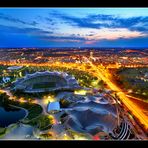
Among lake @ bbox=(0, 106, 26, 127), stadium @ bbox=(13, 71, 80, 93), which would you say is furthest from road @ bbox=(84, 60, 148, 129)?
lake @ bbox=(0, 106, 26, 127)

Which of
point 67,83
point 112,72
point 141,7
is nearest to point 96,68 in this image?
point 112,72

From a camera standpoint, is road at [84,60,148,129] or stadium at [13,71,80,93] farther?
stadium at [13,71,80,93]

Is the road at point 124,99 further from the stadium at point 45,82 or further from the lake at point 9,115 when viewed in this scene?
the lake at point 9,115

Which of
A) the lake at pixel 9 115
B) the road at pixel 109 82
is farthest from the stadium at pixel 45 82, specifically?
the lake at pixel 9 115

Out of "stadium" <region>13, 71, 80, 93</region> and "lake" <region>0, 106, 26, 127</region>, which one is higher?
"stadium" <region>13, 71, 80, 93</region>

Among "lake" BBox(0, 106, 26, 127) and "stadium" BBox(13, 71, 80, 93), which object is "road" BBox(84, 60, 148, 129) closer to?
"stadium" BBox(13, 71, 80, 93)

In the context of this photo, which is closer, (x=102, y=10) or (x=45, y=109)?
(x=102, y=10)
